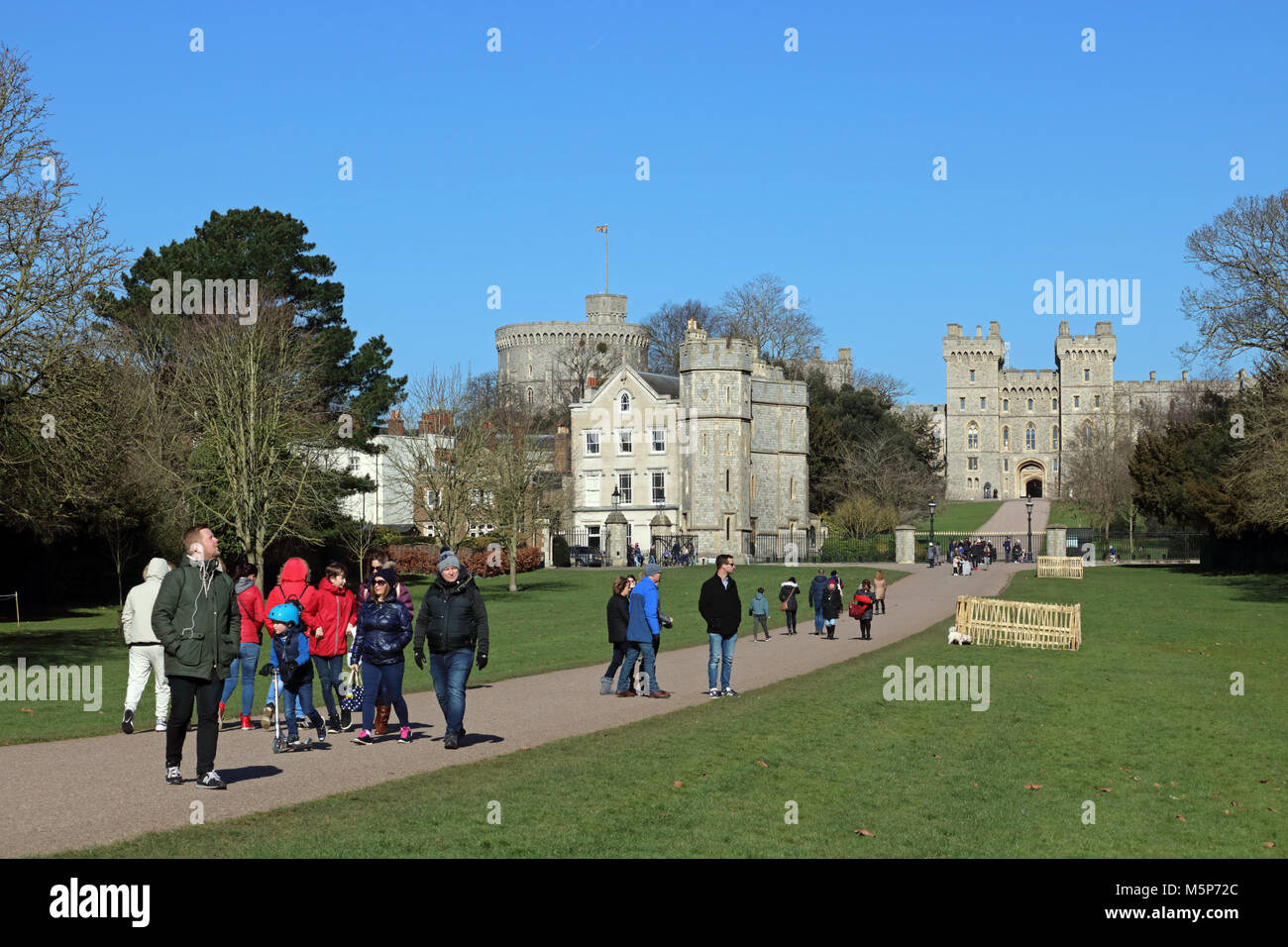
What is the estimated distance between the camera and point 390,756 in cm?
1344

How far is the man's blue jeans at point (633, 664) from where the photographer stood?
1898 centimetres

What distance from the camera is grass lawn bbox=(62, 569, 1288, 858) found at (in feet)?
31.4

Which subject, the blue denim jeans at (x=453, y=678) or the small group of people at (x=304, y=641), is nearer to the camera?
the small group of people at (x=304, y=641)

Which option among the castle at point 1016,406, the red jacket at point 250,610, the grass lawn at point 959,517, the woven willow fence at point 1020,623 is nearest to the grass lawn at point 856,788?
the red jacket at point 250,610

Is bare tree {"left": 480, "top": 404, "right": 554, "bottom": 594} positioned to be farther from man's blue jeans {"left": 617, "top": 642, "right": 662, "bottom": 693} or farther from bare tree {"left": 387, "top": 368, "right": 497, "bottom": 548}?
man's blue jeans {"left": 617, "top": 642, "right": 662, "bottom": 693}

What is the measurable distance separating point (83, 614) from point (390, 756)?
106ft

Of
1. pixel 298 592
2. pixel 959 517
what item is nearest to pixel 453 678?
pixel 298 592

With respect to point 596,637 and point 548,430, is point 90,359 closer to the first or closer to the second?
point 596,637

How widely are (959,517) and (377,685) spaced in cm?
10466

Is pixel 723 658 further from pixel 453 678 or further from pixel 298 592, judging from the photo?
pixel 298 592

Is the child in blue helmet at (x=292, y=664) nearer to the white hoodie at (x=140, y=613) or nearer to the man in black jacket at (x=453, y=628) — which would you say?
the man in black jacket at (x=453, y=628)

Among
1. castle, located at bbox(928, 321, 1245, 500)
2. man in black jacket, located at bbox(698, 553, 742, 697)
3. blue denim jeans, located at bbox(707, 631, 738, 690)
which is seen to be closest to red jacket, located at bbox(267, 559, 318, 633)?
man in black jacket, located at bbox(698, 553, 742, 697)

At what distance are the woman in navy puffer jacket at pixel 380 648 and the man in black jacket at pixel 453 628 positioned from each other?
0.85 ft
